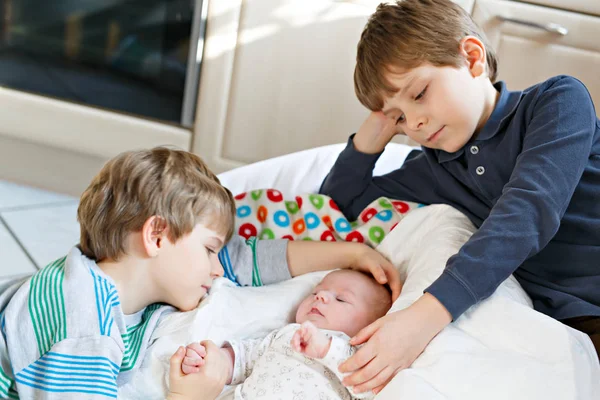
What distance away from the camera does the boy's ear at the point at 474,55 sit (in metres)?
1.20

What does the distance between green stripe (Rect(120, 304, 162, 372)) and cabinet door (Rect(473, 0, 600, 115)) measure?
112 cm

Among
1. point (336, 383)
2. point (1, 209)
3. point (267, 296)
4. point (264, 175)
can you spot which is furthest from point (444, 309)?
point (1, 209)

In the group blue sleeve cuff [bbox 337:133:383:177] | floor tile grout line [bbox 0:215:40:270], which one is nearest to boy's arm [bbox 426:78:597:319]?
blue sleeve cuff [bbox 337:133:383:177]

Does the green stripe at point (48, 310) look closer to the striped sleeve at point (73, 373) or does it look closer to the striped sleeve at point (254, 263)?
the striped sleeve at point (73, 373)

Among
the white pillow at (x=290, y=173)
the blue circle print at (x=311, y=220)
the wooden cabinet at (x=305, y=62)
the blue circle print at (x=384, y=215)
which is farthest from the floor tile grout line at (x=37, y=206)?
the blue circle print at (x=384, y=215)

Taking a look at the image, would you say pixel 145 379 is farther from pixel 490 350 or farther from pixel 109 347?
pixel 490 350

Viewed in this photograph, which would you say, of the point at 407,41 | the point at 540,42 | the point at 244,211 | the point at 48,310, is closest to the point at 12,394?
the point at 48,310

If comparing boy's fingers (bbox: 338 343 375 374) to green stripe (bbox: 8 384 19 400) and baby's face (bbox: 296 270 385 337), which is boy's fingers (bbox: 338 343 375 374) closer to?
baby's face (bbox: 296 270 385 337)

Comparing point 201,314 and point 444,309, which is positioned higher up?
point 444,309

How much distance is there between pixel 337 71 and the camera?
1933 millimetres

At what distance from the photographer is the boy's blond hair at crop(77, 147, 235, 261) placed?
110 cm

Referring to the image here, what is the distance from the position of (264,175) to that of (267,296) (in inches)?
13.6

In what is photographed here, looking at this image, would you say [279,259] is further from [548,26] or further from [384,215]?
[548,26]

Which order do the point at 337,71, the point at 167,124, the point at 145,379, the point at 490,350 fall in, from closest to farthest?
the point at 490,350, the point at 145,379, the point at 337,71, the point at 167,124
